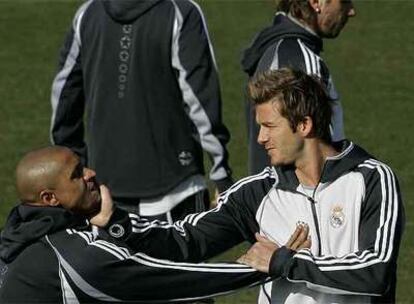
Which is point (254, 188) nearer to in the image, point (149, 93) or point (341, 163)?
point (341, 163)

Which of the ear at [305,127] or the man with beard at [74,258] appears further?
the ear at [305,127]

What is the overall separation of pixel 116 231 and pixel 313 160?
72 centimetres

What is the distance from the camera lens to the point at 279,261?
5.41m

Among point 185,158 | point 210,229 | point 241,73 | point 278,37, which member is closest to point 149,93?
point 185,158

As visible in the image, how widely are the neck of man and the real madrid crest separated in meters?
0.13

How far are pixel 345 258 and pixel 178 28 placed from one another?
3034 mm

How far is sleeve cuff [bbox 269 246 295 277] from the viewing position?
5398 mm

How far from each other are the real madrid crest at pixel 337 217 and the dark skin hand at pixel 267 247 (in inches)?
3.7

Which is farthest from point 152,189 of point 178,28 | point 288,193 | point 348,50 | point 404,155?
point 348,50

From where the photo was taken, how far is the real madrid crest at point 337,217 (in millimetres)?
5492

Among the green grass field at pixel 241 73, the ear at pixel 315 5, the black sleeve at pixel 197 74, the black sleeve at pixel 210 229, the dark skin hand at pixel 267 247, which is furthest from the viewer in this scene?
the green grass field at pixel 241 73

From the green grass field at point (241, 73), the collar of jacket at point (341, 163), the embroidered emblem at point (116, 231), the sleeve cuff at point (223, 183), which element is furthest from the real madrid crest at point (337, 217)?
the green grass field at point (241, 73)

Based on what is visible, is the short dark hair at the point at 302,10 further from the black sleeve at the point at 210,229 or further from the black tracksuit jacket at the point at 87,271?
the black tracksuit jacket at the point at 87,271

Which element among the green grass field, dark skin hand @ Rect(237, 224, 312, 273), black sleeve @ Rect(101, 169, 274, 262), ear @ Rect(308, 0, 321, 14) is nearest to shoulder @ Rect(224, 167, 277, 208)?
black sleeve @ Rect(101, 169, 274, 262)
